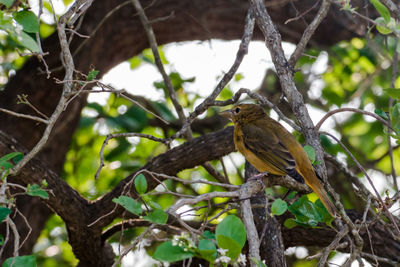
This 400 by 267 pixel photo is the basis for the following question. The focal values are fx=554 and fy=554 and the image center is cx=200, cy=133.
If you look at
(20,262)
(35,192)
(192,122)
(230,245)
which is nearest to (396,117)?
(230,245)

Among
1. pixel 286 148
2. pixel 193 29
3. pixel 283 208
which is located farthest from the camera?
pixel 193 29

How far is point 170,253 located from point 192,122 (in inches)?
123

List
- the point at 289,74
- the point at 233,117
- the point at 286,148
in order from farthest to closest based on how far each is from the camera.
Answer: the point at 233,117 → the point at 286,148 → the point at 289,74

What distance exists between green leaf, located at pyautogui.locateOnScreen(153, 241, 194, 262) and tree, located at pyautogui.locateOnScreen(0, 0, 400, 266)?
0.40 metres

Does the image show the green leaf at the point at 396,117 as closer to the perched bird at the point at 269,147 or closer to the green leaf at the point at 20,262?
the perched bird at the point at 269,147

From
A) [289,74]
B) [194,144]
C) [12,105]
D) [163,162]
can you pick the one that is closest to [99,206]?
[163,162]

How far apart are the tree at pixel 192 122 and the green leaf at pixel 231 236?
381mm

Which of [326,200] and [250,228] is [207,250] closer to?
[250,228]

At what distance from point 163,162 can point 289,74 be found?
→ 1497 millimetres

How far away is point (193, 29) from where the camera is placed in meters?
5.89

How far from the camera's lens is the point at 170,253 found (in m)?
2.21

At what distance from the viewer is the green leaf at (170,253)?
86.3 inches

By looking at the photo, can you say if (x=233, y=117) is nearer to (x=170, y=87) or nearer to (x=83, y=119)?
(x=170, y=87)

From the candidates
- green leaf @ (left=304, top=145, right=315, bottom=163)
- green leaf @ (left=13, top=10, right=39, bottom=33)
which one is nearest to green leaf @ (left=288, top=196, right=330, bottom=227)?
green leaf @ (left=304, top=145, right=315, bottom=163)
